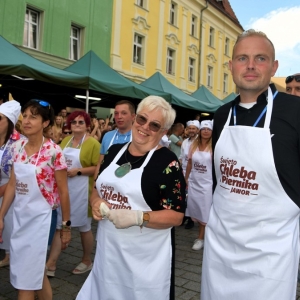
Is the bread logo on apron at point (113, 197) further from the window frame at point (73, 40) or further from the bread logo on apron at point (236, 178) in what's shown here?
the window frame at point (73, 40)

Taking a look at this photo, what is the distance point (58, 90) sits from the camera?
31.7 ft

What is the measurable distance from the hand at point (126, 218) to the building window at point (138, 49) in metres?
18.7

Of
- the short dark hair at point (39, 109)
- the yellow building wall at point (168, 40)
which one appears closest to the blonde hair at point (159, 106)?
the short dark hair at point (39, 109)

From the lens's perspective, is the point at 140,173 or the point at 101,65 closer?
the point at 140,173

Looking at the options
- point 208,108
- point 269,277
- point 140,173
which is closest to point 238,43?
point 140,173

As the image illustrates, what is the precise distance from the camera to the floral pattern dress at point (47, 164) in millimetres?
2783

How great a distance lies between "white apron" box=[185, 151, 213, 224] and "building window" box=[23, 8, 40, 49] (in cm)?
1091

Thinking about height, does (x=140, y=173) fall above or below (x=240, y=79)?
below

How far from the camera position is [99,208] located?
2152 millimetres

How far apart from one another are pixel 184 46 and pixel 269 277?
2348 centimetres

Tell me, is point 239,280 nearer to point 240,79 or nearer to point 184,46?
point 240,79

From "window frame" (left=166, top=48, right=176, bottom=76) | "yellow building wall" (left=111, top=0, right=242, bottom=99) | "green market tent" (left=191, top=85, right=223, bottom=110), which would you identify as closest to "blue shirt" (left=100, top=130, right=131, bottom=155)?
"green market tent" (left=191, top=85, right=223, bottom=110)

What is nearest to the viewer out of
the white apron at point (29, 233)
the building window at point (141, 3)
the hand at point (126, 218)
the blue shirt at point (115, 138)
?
the hand at point (126, 218)

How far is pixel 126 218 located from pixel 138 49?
63.3ft
